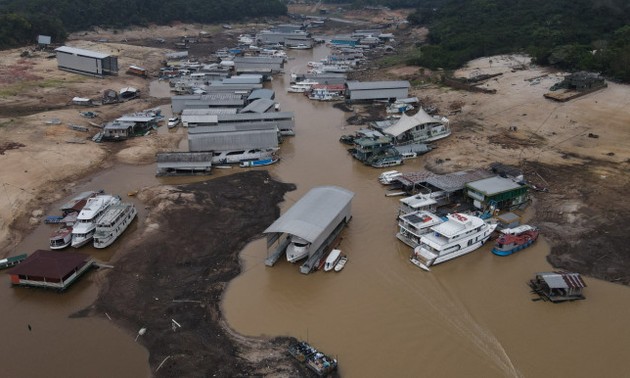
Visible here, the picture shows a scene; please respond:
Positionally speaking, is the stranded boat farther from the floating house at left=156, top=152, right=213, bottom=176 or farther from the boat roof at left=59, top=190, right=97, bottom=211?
the floating house at left=156, top=152, right=213, bottom=176

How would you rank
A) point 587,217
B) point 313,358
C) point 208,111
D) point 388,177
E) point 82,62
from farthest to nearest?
point 82,62, point 208,111, point 388,177, point 587,217, point 313,358

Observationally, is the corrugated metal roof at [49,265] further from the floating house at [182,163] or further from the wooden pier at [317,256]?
the floating house at [182,163]

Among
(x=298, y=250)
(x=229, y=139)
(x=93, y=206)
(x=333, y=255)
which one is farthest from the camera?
(x=229, y=139)

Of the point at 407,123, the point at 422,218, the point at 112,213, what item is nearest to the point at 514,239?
the point at 422,218

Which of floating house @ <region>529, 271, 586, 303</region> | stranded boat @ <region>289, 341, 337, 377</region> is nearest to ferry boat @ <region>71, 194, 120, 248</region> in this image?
stranded boat @ <region>289, 341, 337, 377</region>

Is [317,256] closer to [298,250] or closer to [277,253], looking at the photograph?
[298,250]

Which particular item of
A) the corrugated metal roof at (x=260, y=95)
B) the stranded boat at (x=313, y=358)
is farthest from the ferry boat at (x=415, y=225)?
the corrugated metal roof at (x=260, y=95)

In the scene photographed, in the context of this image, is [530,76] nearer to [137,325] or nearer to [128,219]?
[128,219]
